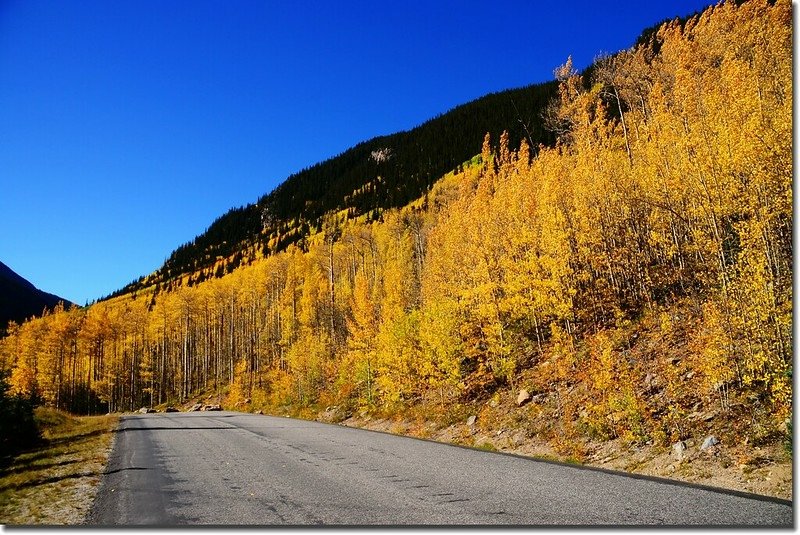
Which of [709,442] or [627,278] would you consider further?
[627,278]

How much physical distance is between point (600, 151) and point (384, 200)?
100.0 m

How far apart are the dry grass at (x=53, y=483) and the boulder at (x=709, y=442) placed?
1215 cm

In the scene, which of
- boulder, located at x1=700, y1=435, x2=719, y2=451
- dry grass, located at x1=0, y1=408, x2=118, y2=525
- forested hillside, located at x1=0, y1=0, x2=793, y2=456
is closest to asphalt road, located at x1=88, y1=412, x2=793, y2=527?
dry grass, located at x1=0, y1=408, x2=118, y2=525

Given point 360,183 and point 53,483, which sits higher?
point 360,183

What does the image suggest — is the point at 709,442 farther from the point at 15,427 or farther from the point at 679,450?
the point at 15,427

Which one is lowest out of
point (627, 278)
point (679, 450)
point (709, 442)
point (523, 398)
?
point (679, 450)

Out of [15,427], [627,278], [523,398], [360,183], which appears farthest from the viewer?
[360,183]

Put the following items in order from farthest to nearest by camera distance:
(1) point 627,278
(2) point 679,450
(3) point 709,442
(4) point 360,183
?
(4) point 360,183, (1) point 627,278, (2) point 679,450, (3) point 709,442

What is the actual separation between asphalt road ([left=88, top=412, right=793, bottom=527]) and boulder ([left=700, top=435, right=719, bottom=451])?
2.25 m

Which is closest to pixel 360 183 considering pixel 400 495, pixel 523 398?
pixel 523 398

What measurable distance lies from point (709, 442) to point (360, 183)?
146750 millimetres

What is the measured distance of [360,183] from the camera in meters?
152

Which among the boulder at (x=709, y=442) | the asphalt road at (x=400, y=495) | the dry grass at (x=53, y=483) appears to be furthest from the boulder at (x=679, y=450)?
the dry grass at (x=53, y=483)

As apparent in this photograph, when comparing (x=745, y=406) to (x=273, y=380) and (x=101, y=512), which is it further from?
(x=273, y=380)
